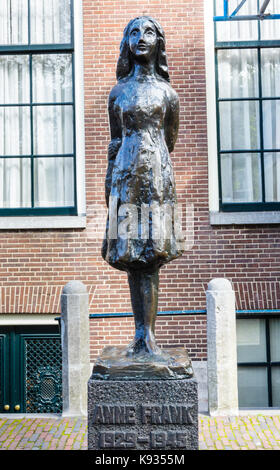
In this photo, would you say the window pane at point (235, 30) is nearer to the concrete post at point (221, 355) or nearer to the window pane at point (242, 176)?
the window pane at point (242, 176)

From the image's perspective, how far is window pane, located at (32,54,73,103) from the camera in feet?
27.4

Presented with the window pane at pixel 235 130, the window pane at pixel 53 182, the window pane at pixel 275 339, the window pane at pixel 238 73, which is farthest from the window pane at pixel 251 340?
the window pane at pixel 238 73

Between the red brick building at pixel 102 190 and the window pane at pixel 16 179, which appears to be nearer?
the red brick building at pixel 102 190

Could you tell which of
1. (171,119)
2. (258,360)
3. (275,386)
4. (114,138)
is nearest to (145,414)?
(114,138)

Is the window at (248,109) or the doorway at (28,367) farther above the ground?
the window at (248,109)

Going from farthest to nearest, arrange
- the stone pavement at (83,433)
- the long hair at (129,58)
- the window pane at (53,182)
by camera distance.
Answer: the window pane at (53,182)
the stone pavement at (83,433)
the long hair at (129,58)

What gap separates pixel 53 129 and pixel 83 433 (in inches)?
189

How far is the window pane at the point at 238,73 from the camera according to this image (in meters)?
8.34

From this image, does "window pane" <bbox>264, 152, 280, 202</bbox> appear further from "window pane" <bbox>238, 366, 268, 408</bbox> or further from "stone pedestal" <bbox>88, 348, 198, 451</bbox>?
"stone pedestal" <bbox>88, 348, 198, 451</bbox>

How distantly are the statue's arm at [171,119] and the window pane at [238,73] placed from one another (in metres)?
4.67

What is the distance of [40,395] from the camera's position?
8016 mm

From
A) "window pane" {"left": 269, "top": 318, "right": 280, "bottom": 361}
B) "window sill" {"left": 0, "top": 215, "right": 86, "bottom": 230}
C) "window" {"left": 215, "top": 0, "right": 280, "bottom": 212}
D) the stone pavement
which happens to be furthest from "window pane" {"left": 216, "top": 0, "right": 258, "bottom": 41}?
the stone pavement

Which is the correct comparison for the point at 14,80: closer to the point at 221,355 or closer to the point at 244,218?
the point at 244,218

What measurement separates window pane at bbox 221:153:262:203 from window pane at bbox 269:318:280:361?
75.9 inches
